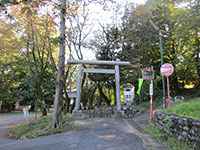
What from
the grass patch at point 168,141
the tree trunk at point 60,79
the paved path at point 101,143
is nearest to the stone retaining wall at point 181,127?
the grass patch at point 168,141

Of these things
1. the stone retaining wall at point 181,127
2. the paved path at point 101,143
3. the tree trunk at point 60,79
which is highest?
Answer: the tree trunk at point 60,79

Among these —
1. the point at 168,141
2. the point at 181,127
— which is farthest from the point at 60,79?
the point at 181,127

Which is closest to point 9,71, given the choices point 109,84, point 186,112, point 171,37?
point 109,84

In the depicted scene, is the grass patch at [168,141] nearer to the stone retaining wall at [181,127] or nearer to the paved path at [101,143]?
the stone retaining wall at [181,127]

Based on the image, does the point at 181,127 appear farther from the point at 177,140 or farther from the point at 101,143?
the point at 101,143

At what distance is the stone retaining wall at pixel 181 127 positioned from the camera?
9.76 m

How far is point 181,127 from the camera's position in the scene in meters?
11.1

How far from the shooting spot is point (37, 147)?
42.4ft

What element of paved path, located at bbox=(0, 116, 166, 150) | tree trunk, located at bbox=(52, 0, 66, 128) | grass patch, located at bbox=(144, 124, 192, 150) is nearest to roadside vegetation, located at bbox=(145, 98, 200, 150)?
grass patch, located at bbox=(144, 124, 192, 150)

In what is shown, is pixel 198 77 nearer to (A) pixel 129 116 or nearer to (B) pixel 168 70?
(A) pixel 129 116

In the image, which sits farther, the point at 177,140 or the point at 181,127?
the point at 177,140

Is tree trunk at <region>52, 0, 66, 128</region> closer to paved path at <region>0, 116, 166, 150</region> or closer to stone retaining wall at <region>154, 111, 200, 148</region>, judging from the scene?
paved path at <region>0, 116, 166, 150</region>

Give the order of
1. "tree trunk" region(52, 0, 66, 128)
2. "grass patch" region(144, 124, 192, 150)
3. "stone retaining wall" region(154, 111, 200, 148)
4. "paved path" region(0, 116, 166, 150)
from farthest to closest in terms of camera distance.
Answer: "tree trunk" region(52, 0, 66, 128) < "paved path" region(0, 116, 166, 150) < "grass patch" region(144, 124, 192, 150) < "stone retaining wall" region(154, 111, 200, 148)

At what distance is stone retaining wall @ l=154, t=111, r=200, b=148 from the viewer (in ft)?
32.0
